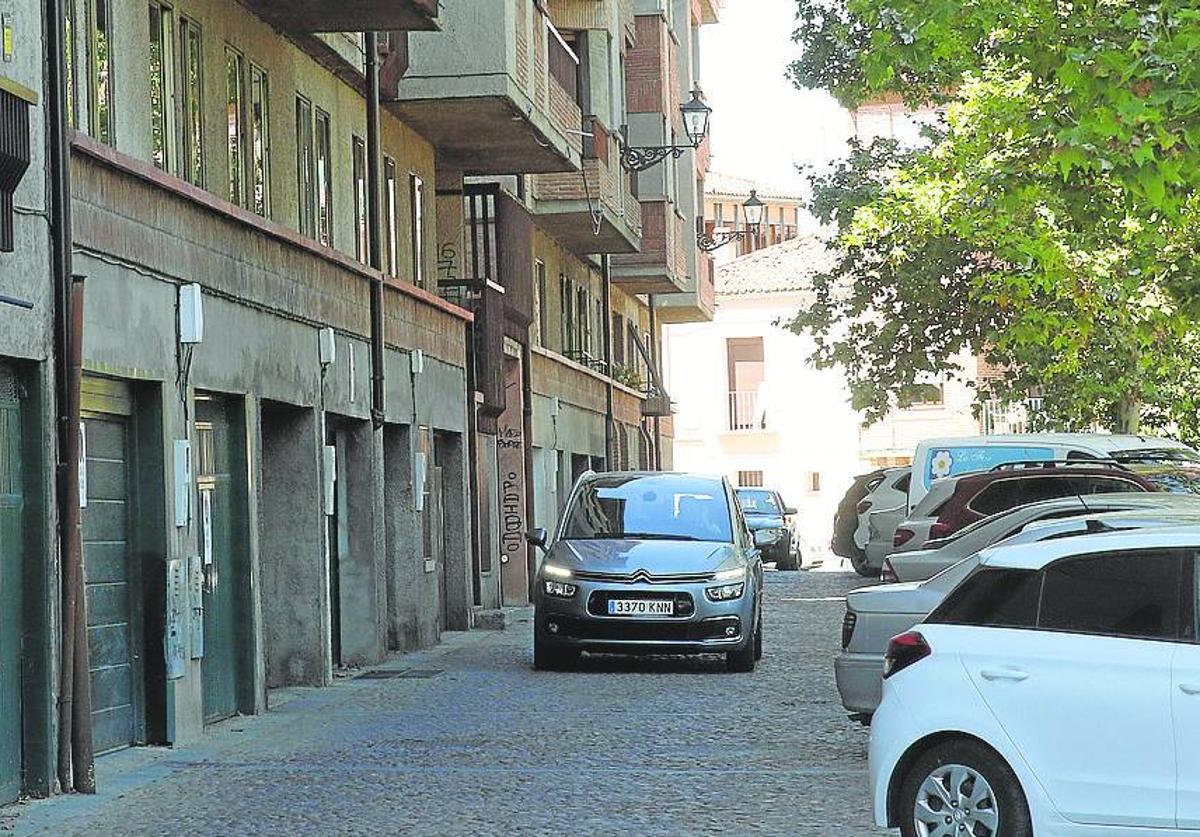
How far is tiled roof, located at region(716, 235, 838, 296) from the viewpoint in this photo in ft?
291

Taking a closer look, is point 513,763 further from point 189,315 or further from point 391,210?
point 391,210

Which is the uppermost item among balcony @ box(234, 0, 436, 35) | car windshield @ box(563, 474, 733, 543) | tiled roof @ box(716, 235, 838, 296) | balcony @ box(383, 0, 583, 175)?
tiled roof @ box(716, 235, 838, 296)

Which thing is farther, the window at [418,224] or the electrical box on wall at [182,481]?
the window at [418,224]

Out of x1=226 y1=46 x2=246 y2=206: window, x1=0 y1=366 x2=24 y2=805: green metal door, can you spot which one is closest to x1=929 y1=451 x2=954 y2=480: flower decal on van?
x1=226 y1=46 x2=246 y2=206: window

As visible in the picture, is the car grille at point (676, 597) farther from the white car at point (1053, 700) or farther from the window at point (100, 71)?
the white car at point (1053, 700)

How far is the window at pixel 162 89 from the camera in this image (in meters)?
17.6

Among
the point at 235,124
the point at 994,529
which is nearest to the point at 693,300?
the point at 235,124

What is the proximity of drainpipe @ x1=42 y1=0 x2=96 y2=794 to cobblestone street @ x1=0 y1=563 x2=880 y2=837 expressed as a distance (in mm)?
378

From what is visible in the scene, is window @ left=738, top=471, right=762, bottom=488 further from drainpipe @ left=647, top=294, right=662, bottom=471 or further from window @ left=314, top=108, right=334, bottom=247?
window @ left=314, top=108, right=334, bottom=247

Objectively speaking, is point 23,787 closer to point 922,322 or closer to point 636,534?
point 636,534

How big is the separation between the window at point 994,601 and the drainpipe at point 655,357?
4537cm

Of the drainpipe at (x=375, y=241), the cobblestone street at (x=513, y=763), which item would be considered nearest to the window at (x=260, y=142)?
the drainpipe at (x=375, y=241)

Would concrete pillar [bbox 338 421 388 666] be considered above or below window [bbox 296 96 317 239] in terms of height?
below

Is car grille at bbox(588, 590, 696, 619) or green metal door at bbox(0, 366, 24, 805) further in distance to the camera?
car grille at bbox(588, 590, 696, 619)
